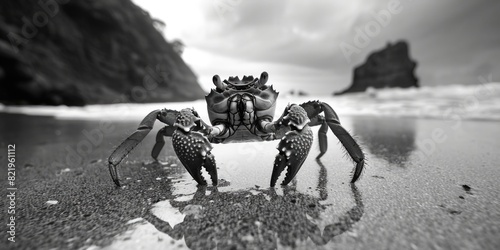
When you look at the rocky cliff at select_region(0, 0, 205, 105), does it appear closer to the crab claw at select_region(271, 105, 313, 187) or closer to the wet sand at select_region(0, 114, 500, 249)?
the wet sand at select_region(0, 114, 500, 249)

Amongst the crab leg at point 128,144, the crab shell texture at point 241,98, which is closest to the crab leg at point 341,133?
the crab shell texture at point 241,98

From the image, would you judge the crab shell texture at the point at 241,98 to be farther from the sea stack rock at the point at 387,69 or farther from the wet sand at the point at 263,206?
the sea stack rock at the point at 387,69

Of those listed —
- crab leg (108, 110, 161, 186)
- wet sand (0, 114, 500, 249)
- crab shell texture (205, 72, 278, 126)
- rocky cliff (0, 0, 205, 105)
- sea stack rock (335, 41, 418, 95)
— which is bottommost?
wet sand (0, 114, 500, 249)

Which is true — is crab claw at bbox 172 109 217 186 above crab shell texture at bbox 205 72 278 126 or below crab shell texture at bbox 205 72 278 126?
below

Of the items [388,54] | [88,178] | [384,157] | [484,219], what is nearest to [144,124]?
[88,178]

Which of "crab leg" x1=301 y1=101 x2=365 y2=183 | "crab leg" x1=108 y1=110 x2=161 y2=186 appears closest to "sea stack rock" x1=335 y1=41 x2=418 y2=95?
"crab leg" x1=301 y1=101 x2=365 y2=183

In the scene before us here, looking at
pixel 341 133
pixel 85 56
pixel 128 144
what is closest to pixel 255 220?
pixel 341 133

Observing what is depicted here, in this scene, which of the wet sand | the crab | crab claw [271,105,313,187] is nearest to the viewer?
the wet sand
